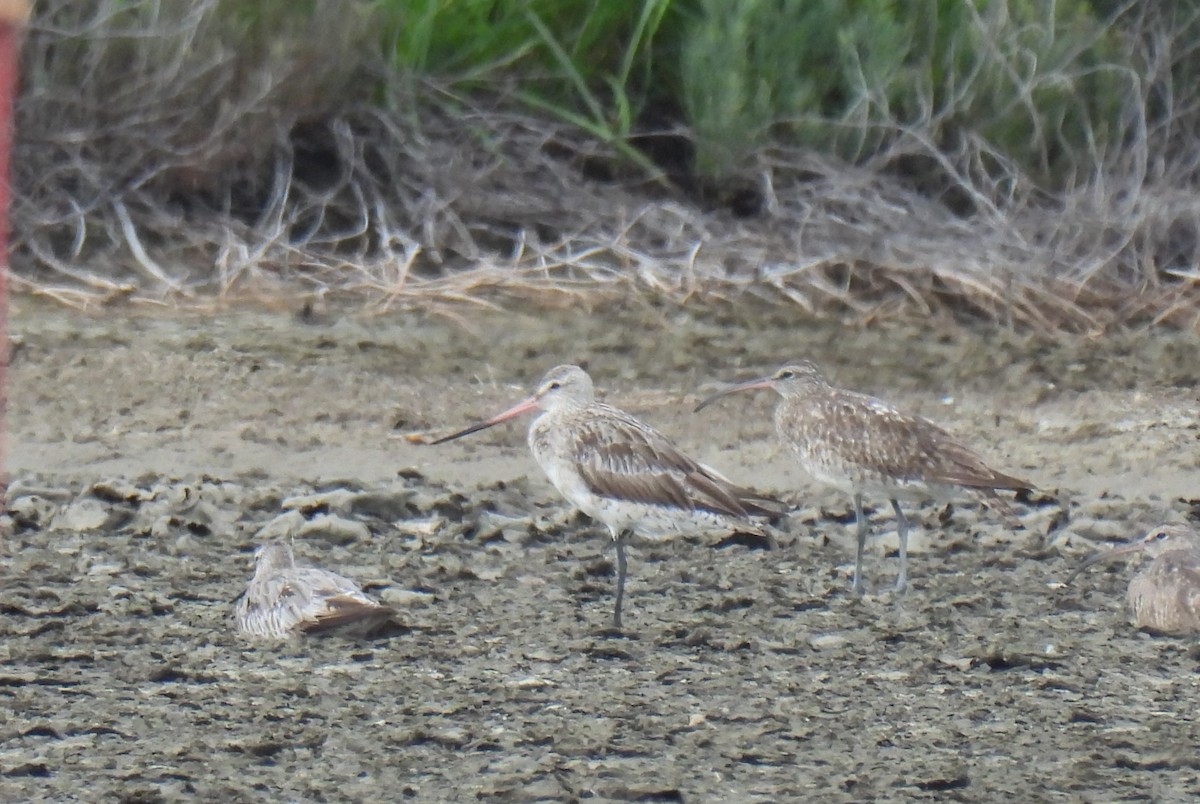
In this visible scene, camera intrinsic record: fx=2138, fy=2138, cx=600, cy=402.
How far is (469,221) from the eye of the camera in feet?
37.4

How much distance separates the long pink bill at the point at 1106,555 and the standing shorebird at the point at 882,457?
0.33 meters

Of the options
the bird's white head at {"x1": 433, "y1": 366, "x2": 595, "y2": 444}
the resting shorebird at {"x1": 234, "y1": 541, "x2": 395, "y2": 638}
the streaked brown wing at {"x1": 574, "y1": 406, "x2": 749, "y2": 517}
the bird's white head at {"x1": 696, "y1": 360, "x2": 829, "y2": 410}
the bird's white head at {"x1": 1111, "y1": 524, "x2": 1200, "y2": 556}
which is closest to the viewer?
the resting shorebird at {"x1": 234, "y1": 541, "x2": 395, "y2": 638}

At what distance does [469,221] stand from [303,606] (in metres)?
5.17

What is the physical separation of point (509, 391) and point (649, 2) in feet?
8.04

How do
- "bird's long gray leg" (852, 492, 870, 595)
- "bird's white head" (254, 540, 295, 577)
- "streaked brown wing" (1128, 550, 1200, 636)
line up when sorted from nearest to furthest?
1. "streaked brown wing" (1128, 550, 1200, 636)
2. "bird's white head" (254, 540, 295, 577)
3. "bird's long gray leg" (852, 492, 870, 595)

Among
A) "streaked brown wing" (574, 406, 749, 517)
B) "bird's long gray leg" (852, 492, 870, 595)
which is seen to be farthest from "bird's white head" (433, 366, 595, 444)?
"bird's long gray leg" (852, 492, 870, 595)

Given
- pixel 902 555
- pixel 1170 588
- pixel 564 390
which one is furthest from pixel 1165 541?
pixel 564 390

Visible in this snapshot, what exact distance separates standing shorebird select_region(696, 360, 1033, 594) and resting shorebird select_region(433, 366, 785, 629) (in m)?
0.32

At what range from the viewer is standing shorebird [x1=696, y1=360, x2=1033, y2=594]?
750cm

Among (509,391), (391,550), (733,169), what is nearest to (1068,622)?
(391,550)

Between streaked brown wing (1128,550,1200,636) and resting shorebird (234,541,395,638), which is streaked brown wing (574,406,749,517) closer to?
resting shorebird (234,541,395,638)

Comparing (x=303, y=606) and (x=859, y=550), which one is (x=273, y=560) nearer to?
(x=303, y=606)

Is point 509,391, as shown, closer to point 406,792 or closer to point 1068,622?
point 1068,622

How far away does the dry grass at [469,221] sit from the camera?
Answer: 10719 mm
